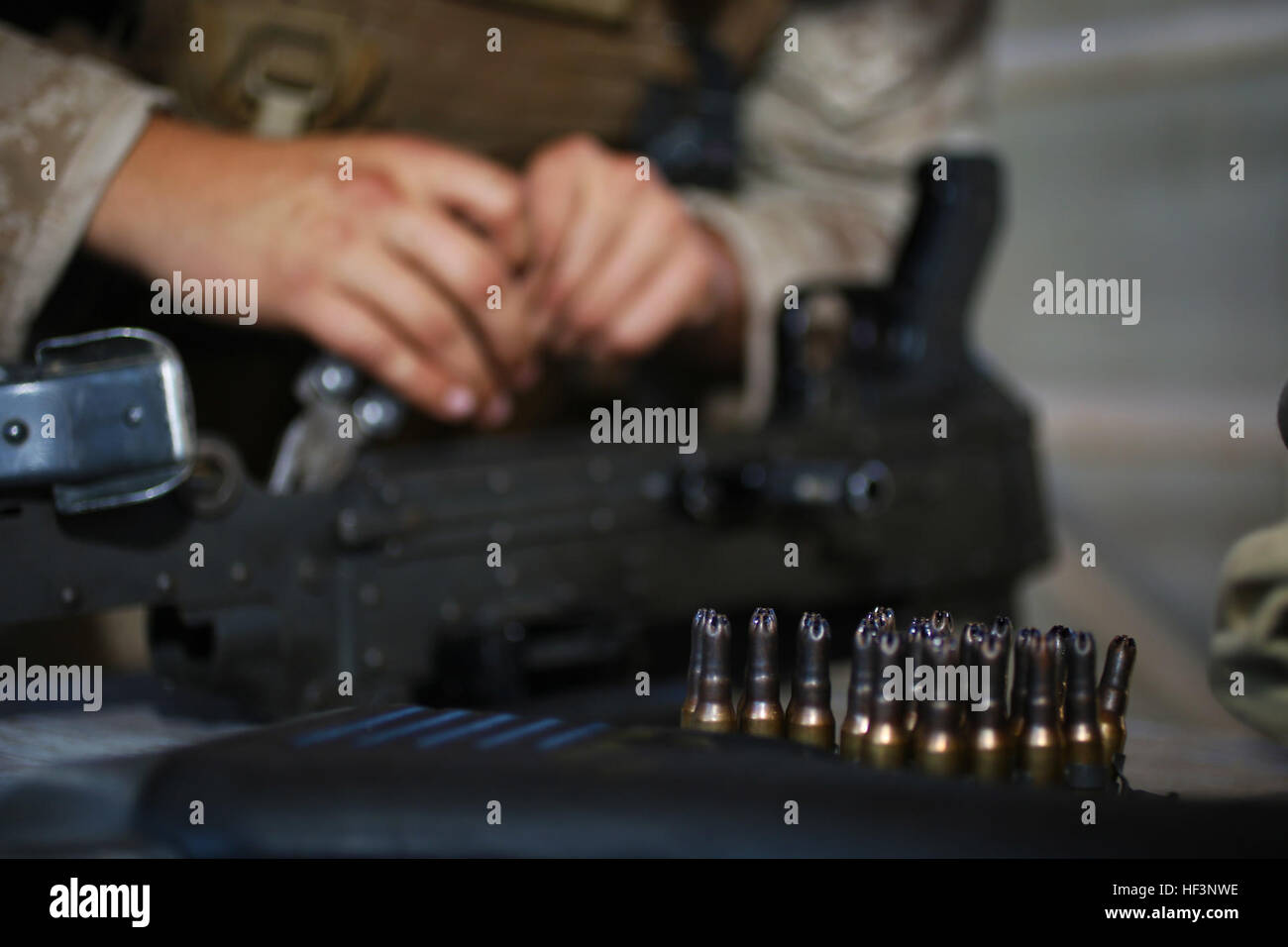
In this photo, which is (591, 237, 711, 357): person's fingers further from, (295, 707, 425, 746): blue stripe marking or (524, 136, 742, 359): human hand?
(295, 707, 425, 746): blue stripe marking

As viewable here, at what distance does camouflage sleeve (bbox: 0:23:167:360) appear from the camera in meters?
0.61

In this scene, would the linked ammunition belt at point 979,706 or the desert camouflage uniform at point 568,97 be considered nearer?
the linked ammunition belt at point 979,706

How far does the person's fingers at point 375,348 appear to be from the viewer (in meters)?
0.68

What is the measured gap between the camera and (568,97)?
41.8 inches

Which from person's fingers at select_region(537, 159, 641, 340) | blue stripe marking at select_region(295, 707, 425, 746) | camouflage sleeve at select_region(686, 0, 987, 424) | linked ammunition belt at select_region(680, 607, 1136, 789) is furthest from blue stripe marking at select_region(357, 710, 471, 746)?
camouflage sleeve at select_region(686, 0, 987, 424)

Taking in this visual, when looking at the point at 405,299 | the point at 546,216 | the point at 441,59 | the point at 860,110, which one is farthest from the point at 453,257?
the point at 860,110

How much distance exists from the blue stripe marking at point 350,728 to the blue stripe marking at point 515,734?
0.14 feet

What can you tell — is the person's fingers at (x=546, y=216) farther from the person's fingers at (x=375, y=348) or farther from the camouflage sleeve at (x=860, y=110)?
the camouflage sleeve at (x=860, y=110)

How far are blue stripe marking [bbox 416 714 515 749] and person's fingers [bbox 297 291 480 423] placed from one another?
1.17 ft

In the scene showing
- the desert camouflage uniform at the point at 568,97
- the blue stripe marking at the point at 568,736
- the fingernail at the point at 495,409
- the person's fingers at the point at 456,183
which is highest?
the desert camouflage uniform at the point at 568,97

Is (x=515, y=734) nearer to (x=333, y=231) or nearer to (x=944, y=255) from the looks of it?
(x=333, y=231)

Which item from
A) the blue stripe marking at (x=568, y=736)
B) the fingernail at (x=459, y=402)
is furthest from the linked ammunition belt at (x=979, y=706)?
the fingernail at (x=459, y=402)
